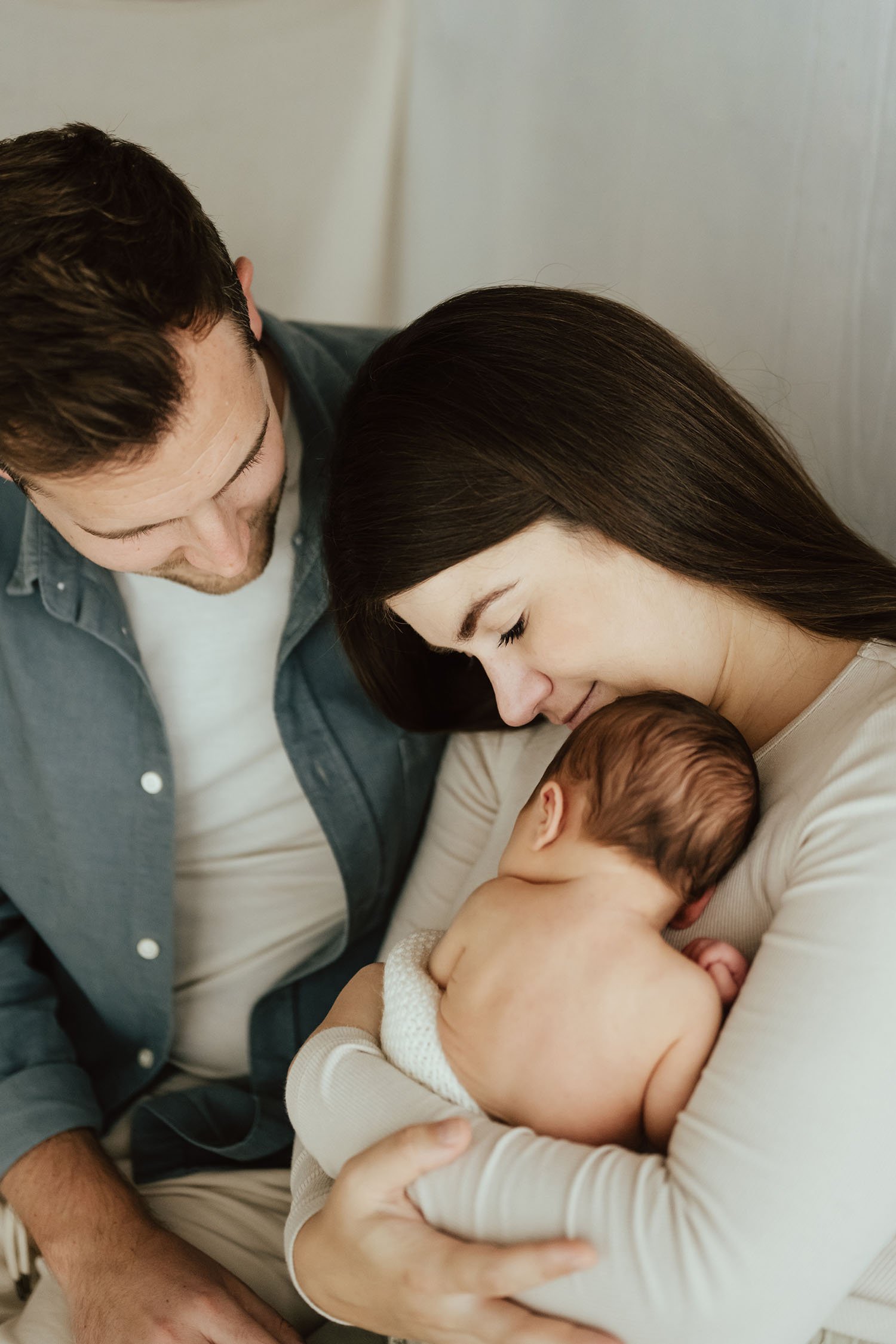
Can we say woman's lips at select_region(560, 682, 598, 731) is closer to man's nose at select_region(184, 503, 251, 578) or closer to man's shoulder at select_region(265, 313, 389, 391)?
man's nose at select_region(184, 503, 251, 578)

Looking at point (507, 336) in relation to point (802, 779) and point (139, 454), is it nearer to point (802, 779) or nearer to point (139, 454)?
point (139, 454)

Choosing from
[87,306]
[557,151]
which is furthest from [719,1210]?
[557,151]

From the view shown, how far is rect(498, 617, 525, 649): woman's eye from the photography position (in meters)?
1.31

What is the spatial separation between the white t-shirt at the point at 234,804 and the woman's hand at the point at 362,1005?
1.59 feet

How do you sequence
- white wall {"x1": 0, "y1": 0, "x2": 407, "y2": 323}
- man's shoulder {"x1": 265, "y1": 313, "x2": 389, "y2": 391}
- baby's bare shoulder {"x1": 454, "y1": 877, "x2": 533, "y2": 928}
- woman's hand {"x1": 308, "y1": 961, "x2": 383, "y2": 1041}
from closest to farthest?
baby's bare shoulder {"x1": 454, "y1": 877, "x2": 533, "y2": 928}, woman's hand {"x1": 308, "y1": 961, "x2": 383, "y2": 1041}, man's shoulder {"x1": 265, "y1": 313, "x2": 389, "y2": 391}, white wall {"x1": 0, "y1": 0, "x2": 407, "y2": 323}

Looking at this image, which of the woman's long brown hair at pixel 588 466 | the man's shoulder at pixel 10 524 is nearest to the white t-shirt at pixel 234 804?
the man's shoulder at pixel 10 524

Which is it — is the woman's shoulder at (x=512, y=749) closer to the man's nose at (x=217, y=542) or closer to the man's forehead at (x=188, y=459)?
the man's nose at (x=217, y=542)

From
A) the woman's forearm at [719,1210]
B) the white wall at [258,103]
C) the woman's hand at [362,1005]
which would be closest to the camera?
the woman's forearm at [719,1210]

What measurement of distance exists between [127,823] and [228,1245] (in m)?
0.63

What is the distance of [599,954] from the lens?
3.42ft

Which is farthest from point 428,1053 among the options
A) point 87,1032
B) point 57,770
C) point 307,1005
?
point 87,1032

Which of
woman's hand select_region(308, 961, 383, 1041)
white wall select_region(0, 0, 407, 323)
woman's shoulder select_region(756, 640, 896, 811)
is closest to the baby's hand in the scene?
woman's shoulder select_region(756, 640, 896, 811)

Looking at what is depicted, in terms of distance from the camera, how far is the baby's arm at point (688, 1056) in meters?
1.00

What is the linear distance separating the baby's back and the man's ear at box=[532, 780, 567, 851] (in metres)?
0.06
